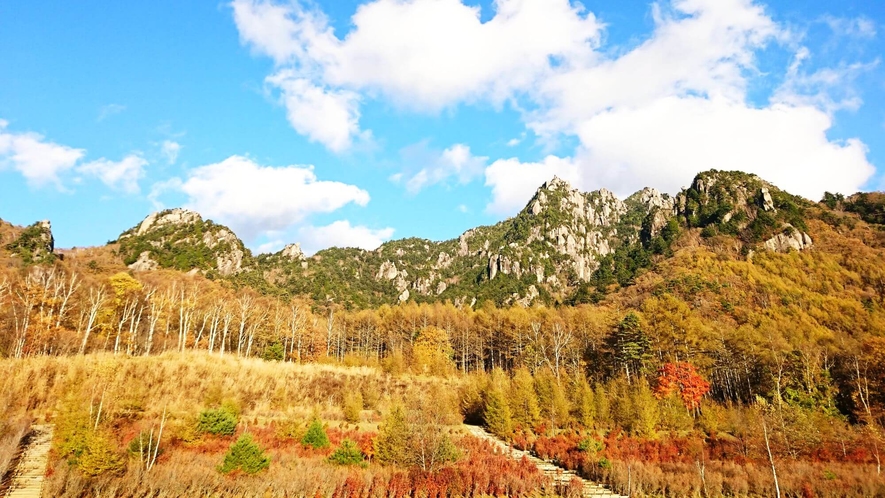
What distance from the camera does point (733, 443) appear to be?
28016 mm

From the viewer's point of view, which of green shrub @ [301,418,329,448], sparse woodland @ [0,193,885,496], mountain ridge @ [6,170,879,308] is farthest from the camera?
mountain ridge @ [6,170,879,308]

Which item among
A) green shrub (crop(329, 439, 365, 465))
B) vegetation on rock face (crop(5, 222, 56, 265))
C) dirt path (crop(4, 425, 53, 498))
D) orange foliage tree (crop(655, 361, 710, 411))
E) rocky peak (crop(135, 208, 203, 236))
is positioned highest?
rocky peak (crop(135, 208, 203, 236))

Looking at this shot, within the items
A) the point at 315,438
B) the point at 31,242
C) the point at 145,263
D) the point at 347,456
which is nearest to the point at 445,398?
the point at 315,438

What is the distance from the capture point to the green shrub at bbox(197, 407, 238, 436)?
64.6 feet

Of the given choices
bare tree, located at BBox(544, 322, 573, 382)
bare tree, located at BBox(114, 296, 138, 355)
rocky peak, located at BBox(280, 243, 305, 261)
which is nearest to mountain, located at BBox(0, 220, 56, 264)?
bare tree, located at BBox(114, 296, 138, 355)

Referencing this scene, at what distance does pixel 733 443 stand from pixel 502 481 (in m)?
21.1

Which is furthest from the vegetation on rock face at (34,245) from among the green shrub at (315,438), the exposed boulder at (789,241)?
the exposed boulder at (789,241)

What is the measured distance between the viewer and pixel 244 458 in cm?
1440

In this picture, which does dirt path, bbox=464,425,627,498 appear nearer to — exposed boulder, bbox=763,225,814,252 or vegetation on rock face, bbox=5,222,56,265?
vegetation on rock face, bbox=5,222,56,265

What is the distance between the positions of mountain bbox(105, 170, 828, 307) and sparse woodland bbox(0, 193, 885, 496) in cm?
3534

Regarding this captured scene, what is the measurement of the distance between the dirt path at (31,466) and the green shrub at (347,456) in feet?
31.5

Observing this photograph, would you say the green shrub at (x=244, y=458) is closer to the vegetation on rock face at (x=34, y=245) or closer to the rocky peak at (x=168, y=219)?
the vegetation on rock face at (x=34, y=245)

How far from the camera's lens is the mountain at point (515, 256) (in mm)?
116125

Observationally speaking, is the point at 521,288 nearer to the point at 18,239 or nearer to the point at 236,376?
the point at 236,376
